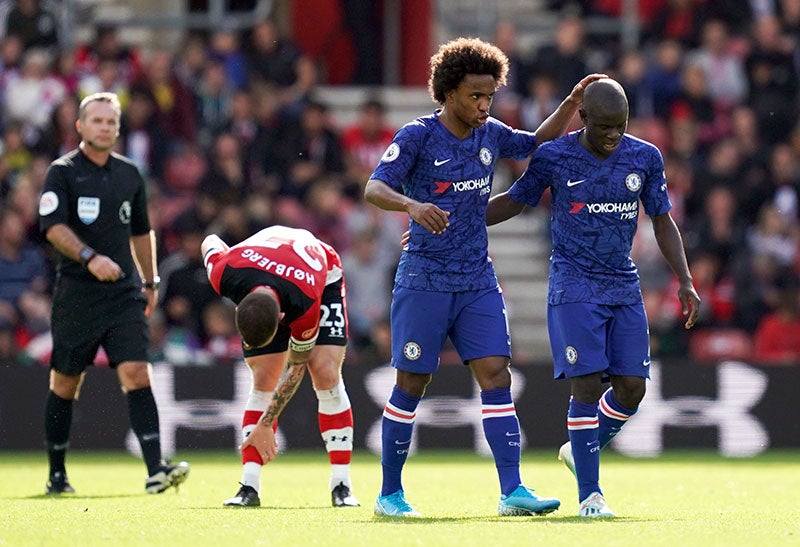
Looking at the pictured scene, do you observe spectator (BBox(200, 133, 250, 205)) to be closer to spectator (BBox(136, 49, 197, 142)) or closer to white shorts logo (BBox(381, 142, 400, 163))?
spectator (BBox(136, 49, 197, 142))

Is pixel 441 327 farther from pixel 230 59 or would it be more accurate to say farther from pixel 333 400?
pixel 230 59

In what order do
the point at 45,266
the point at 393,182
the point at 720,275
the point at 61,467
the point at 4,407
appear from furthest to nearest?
the point at 720,275, the point at 45,266, the point at 4,407, the point at 61,467, the point at 393,182

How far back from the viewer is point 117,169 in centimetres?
1088

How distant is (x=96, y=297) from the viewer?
10695 millimetres

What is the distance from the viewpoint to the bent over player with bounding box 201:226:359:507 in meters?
8.81

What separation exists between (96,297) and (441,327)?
298 cm

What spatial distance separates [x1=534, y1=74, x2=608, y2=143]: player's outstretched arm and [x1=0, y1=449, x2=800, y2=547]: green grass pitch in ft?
7.22

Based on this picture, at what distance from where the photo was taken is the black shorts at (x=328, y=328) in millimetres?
9617

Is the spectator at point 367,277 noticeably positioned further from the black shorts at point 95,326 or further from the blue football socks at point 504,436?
the blue football socks at point 504,436

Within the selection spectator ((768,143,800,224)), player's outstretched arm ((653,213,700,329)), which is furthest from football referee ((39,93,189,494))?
spectator ((768,143,800,224))

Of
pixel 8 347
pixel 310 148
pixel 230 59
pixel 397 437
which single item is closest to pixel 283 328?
pixel 397 437

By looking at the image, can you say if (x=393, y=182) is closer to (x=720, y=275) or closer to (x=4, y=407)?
(x=4, y=407)

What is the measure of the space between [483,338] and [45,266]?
8.71 m

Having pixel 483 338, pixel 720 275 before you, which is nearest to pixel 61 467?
pixel 483 338
